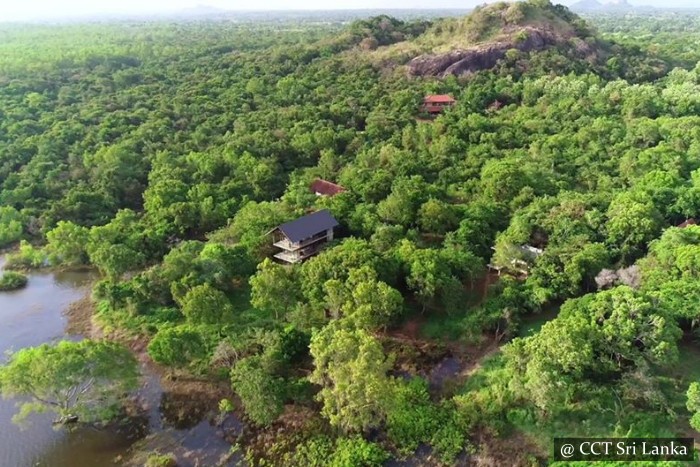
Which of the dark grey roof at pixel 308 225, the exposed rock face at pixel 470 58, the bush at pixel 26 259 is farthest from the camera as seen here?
the exposed rock face at pixel 470 58

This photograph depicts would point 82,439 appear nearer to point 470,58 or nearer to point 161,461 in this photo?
point 161,461

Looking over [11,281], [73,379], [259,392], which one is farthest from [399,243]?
[11,281]

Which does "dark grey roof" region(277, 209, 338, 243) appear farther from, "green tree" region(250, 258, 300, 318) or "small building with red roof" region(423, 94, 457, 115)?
"small building with red roof" region(423, 94, 457, 115)

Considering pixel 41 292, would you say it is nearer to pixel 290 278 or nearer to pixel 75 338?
pixel 75 338

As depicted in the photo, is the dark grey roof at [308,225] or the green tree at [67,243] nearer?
the dark grey roof at [308,225]

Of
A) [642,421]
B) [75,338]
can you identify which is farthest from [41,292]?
[642,421]

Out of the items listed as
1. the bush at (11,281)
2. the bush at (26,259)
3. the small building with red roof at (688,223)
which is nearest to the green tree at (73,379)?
the bush at (11,281)

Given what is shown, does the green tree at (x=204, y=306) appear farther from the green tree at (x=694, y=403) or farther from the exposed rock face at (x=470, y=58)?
the exposed rock face at (x=470, y=58)
